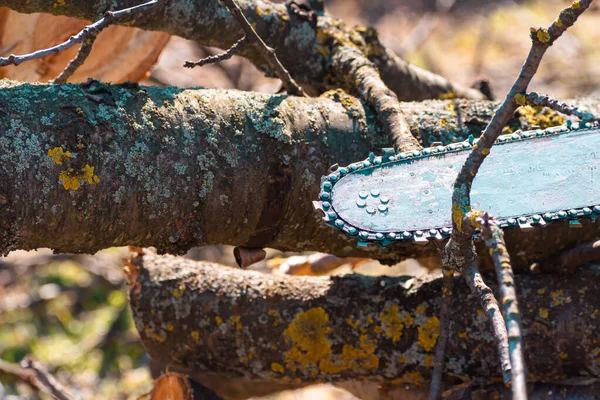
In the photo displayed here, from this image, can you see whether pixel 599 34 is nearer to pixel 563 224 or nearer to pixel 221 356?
pixel 563 224

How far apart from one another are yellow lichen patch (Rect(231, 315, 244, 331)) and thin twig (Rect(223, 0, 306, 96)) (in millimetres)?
541

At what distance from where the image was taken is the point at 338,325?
1686 millimetres

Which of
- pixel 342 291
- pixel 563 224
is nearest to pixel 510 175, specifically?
pixel 563 224

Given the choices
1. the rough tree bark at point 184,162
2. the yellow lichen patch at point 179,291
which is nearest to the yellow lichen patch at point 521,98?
the rough tree bark at point 184,162

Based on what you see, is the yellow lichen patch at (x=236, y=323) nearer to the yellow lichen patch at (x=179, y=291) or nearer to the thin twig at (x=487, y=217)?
the yellow lichen patch at (x=179, y=291)

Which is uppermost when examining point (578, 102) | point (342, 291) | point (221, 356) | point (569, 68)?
point (569, 68)

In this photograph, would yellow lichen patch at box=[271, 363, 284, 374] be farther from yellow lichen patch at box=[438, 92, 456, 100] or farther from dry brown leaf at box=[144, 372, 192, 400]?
yellow lichen patch at box=[438, 92, 456, 100]

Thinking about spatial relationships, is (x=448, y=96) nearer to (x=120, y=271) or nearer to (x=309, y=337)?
(x=309, y=337)

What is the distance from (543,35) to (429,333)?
82 centimetres

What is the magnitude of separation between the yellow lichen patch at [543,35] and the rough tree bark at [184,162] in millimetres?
618

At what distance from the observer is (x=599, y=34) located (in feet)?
17.7

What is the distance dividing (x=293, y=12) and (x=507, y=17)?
166 inches

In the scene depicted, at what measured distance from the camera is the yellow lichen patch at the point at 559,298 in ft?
5.23

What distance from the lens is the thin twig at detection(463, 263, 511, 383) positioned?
953 millimetres
